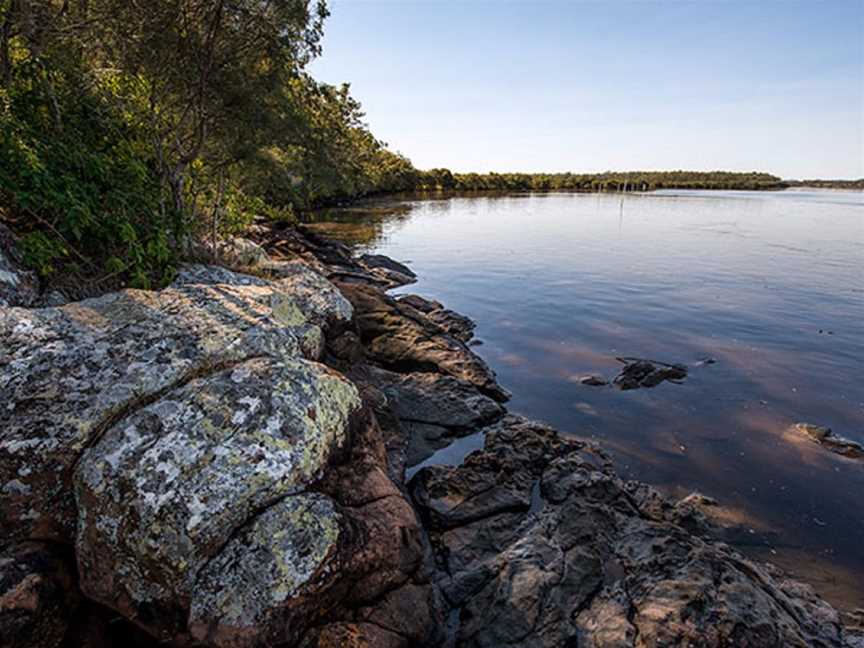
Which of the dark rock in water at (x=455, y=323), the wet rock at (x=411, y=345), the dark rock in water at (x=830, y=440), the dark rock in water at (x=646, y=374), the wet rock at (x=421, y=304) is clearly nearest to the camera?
the dark rock in water at (x=830, y=440)

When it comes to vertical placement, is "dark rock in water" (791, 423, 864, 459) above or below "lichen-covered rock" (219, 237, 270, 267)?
below

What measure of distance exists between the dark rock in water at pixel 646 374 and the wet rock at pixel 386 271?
1279cm

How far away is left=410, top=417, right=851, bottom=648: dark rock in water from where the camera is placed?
4512 millimetres

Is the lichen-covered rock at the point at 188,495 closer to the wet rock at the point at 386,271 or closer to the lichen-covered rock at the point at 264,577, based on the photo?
the lichen-covered rock at the point at 264,577

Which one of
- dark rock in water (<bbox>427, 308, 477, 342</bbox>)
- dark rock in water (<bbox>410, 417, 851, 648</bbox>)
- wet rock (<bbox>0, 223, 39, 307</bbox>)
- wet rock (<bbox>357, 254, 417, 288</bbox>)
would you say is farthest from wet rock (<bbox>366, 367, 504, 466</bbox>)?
wet rock (<bbox>357, 254, 417, 288</bbox>)

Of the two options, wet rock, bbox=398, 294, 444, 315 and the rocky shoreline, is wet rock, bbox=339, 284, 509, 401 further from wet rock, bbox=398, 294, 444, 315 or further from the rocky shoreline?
the rocky shoreline

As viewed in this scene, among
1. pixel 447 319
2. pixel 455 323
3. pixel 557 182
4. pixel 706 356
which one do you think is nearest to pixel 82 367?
pixel 455 323

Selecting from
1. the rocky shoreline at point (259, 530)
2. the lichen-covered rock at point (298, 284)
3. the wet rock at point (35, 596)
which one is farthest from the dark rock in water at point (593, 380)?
the wet rock at point (35, 596)

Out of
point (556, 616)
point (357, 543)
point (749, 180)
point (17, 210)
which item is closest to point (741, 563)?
point (556, 616)

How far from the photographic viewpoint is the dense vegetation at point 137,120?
21.5ft

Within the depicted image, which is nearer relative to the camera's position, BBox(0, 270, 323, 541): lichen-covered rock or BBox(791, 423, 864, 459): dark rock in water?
BBox(0, 270, 323, 541): lichen-covered rock

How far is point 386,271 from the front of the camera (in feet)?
79.5

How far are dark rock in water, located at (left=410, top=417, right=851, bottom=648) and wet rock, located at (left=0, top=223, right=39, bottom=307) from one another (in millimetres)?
5682

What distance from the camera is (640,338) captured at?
51.7ft
